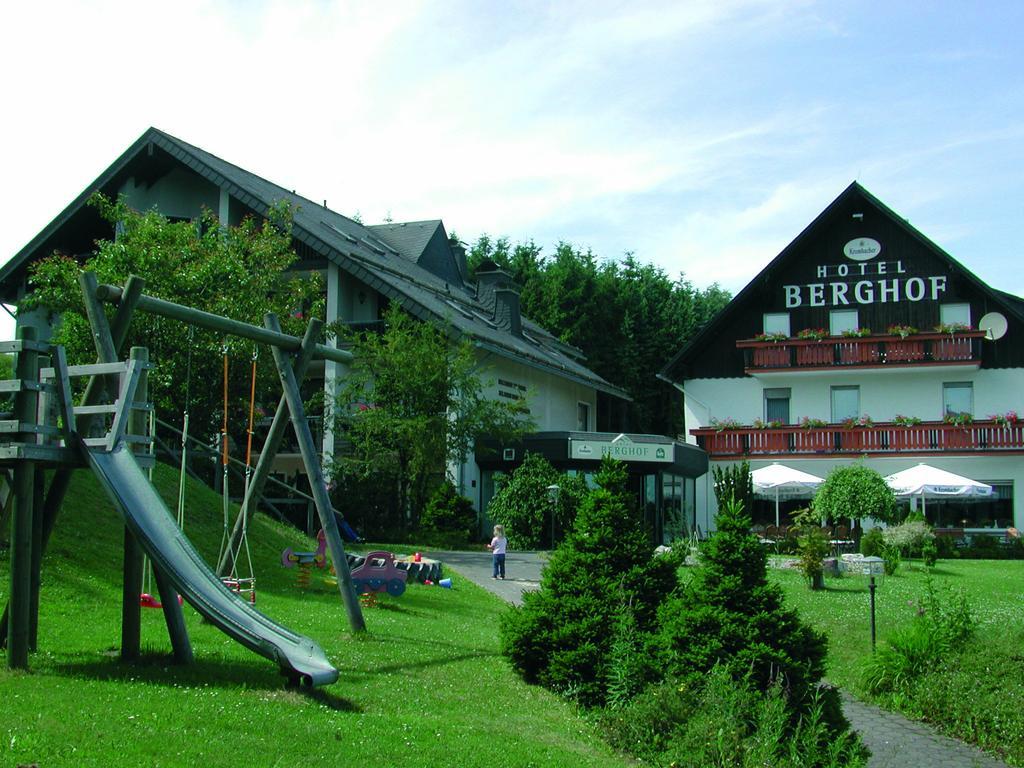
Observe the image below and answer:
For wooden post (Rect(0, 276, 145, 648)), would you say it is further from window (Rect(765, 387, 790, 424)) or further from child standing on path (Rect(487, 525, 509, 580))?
window (Rect(765, 387, 790, 424))

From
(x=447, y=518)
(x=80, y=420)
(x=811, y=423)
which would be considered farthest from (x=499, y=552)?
(x=811, y=423)

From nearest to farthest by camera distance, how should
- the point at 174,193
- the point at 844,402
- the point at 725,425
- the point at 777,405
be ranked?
the point at 174,193 → the point at 725,425 → the point at 844,402 → the point at 777,405

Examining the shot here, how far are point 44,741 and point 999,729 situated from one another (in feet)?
27.5

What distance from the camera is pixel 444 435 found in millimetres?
28594

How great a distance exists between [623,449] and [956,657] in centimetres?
2038

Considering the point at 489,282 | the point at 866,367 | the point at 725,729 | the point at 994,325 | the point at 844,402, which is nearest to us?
the point at 725,729

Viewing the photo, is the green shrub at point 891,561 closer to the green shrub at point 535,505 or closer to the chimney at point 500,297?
the green shrub at point 535,505

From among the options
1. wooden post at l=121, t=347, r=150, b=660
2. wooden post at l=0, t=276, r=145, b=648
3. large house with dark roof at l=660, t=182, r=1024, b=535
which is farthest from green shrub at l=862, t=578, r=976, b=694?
large house with dark roof at l=660, t=182, r=1024, b=535

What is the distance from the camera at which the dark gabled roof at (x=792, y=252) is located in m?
37.8

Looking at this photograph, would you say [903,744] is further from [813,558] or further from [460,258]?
[460,258]

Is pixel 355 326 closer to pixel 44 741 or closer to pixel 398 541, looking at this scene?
pixel 398 541

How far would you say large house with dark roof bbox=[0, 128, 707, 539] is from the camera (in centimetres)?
3216

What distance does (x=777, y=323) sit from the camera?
133 ft

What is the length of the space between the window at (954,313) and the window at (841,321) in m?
2.77
